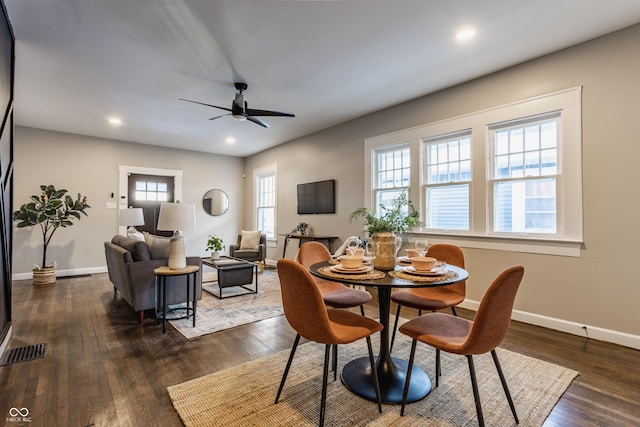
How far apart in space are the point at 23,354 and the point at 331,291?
8.28 feet

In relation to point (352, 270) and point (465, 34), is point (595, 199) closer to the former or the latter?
point (465, 34)

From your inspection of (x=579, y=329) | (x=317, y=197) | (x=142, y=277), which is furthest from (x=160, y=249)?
(x=579, y=329)

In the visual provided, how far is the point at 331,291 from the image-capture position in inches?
102

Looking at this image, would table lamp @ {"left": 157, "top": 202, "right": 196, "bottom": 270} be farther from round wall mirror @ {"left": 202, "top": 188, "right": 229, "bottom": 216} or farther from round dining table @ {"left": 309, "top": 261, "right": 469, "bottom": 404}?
round wall mirror @ {"left": 202, "top": 188, "right": 229, "bottom": 216}

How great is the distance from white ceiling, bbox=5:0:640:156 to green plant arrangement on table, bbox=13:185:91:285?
1441mm

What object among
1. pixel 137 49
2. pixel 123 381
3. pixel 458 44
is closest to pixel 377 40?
pixel 458 44

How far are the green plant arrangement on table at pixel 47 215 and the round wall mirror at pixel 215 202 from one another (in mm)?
2433

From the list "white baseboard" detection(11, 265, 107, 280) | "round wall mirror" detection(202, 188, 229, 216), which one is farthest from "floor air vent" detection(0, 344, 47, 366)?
"round wall mirror" detection(202, 188, 229, 216)

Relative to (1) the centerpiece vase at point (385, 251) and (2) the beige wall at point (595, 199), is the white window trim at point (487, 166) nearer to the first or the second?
(2) the beige wall at point (595, 199)

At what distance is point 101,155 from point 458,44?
662 cm

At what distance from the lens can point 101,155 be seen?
243 inches

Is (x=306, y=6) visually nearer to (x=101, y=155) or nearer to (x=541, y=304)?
(x=541, y=304)

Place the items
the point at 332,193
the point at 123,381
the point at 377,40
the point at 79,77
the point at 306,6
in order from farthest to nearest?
the point at 332,193 < the point at 79,77 < the point at 377,40 < the point at 306,6 < the point at 123,381

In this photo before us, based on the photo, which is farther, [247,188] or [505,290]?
[247,188]
